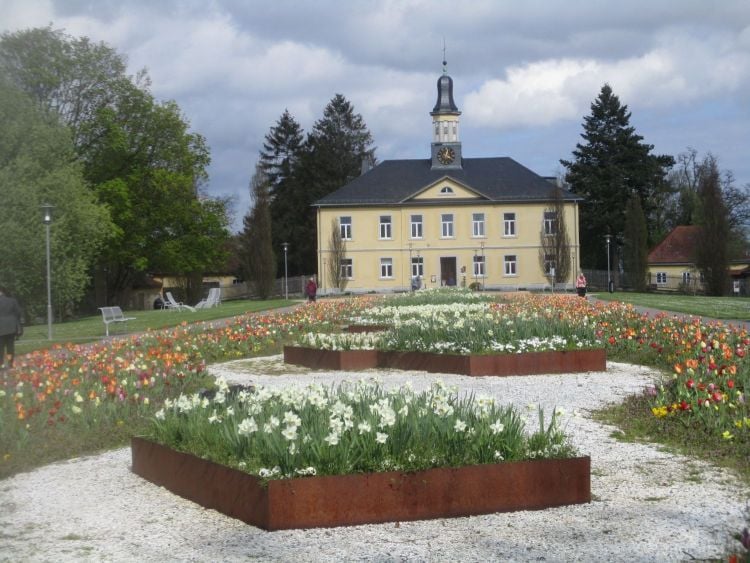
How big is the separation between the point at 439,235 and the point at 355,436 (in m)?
58.1

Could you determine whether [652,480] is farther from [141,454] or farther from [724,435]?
[141,454]

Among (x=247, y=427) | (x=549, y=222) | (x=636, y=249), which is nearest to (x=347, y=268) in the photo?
(x=549, y=222)

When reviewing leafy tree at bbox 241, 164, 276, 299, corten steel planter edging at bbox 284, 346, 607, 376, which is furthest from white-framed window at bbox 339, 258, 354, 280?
corten steel planter edging at bbox 284, 346, 607, 376

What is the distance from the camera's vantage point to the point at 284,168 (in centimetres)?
8031

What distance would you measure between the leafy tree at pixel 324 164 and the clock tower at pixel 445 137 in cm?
991

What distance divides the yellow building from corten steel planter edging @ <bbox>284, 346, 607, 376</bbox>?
48728 millimetres

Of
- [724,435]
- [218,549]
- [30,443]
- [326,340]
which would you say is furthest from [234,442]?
[326,340]

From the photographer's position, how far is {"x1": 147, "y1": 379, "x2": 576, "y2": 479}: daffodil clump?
19.7ft

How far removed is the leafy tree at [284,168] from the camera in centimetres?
7729

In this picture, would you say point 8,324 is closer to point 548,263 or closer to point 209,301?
point 209,301

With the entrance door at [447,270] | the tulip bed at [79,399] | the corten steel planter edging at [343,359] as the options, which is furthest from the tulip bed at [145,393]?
the entrance door at [447,270]

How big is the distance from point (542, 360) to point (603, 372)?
3.30ft

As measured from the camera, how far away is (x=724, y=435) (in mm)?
7625

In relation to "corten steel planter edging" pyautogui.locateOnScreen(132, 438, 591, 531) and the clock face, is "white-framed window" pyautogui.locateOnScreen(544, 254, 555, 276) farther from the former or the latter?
"corten steel planter edging" pyautogui.locateOnScreen(132, 438, 591, 531)
